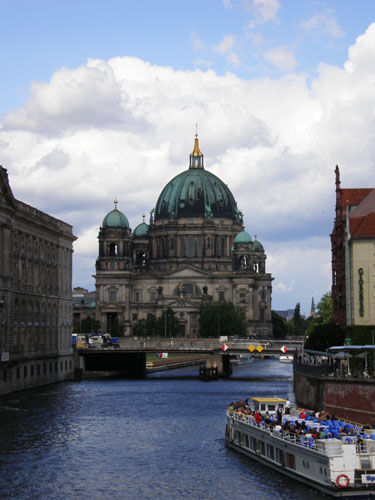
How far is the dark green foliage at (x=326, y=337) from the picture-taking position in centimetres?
10256

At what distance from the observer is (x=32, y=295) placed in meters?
114

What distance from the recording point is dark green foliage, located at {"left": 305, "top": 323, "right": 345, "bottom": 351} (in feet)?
336

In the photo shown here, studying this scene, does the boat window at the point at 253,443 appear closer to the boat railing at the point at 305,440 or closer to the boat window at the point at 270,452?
the boat railing at the point at 305,440

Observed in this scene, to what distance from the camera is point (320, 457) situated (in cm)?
5303

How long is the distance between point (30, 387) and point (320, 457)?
61714 mm

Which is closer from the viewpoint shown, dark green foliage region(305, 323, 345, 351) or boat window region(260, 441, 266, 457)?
boat window region(260, 441, 266, 457)

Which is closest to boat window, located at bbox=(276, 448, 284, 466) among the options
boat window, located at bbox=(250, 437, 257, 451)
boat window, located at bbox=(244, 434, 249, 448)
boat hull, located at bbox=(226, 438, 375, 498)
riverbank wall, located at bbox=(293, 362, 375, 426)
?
boat hull, located at bbox=(226, 438, 375, 498)

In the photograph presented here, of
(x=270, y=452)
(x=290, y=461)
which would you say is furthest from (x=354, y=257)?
(x=290, y=461)

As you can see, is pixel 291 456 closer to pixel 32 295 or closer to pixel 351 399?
pixel 351 399

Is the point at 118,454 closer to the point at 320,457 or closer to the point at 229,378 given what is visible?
the point at 320,457

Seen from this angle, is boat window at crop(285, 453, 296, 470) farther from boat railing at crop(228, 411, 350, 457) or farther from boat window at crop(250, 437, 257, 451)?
boat window at crop(250, 437, 257, 451)

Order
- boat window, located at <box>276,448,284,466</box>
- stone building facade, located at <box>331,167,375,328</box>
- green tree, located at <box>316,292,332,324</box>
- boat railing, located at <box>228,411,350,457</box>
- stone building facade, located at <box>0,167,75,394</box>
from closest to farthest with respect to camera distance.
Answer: boat railing, located at <box>228,411,350,457</box> < boat window, located at <box>276,448,284,466</box> < stone building facade, located at <box>331,167,375,328</box> < stone building facade, located at <box>0,167,75,394</box> < green tree, located at <box>316,292,332,324</box>

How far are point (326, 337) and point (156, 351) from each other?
42.9m

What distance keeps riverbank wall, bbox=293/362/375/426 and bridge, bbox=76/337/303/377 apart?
48.2 meters
